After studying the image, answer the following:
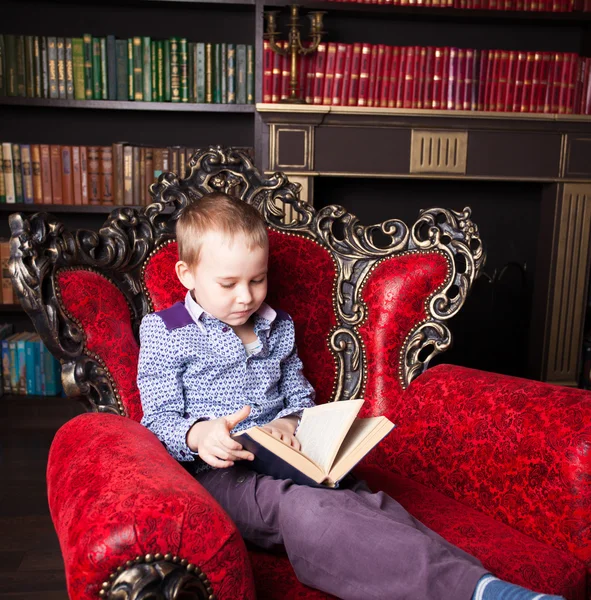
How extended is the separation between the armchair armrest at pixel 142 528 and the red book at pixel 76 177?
7.49ft

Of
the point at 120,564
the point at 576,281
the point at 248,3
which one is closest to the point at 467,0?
the point at 248,3

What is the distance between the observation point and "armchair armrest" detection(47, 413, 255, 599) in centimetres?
74

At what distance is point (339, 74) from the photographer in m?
2.75

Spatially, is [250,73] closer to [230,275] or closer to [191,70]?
[191,70]

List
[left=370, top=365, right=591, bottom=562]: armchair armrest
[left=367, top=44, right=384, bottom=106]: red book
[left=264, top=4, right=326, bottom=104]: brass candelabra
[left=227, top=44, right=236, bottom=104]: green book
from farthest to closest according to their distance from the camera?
1. [left=227, top=44, right=236, bottom=104]: green book
2. [left=367, top=44, right=384, bottom=106]: red book
3. [left=264, top=4, right=326, bottom=104]: brass candelabra
4. [left=370, top=365, right=591, bottom=562]: armchair armrest

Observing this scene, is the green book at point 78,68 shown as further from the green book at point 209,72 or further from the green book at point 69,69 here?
the green book at point 209,72

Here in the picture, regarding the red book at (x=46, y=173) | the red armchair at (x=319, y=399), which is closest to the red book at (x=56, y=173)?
the red book at (x=46, y=173)

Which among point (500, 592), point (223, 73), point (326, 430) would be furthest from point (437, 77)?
point (500, 592)

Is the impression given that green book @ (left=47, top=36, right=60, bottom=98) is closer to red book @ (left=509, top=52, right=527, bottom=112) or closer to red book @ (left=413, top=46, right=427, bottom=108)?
red book @ (left=413, top=46, right=427, bottom=108)

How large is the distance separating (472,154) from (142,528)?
2398mm

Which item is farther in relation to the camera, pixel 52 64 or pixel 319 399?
pixel 52 64

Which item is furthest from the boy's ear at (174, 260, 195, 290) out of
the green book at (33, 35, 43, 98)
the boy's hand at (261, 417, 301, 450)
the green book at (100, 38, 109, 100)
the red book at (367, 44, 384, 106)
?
the green book at (33, 35, 43, 98)

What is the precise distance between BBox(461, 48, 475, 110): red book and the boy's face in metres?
1.93

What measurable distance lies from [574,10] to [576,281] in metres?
1.18
